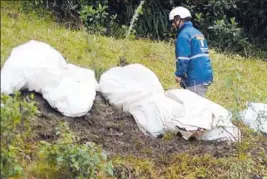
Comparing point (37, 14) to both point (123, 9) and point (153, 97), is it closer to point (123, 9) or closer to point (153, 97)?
point (153, 97)

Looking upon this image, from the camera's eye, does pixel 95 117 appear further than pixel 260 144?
No

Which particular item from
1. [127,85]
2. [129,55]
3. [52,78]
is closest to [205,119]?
[127,85]

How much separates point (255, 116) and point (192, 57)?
3.04ft

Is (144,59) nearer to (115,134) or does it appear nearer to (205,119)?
Result: (205,119)

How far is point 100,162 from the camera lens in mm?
5652

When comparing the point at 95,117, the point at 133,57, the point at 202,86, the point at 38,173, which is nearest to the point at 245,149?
the point at 202,86

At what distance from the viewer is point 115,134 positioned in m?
6.36

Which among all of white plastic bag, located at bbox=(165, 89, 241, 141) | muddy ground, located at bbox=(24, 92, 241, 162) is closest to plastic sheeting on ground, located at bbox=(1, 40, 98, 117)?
muddy ground, located at bbox=(24, 92, 241, 162)

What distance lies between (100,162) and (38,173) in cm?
52

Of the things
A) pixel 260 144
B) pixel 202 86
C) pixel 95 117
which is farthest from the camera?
pixel 202 86

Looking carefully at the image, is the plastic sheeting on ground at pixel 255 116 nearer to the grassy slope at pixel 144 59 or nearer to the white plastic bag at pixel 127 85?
the grassy slope at pixel 144 59

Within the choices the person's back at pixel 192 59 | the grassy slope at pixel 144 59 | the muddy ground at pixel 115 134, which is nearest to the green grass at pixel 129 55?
the grassy slope at pixel 144 59

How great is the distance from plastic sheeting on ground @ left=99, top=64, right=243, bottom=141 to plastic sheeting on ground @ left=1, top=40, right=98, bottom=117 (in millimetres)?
254

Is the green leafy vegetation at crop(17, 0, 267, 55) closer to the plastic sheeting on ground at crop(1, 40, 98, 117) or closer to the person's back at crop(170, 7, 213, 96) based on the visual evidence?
the person's back at crop(170, 7, 213, 96)
